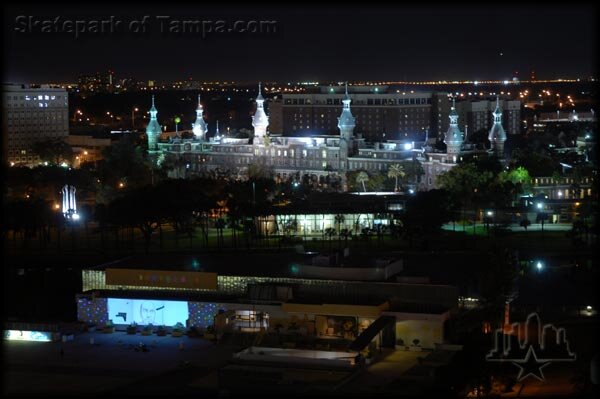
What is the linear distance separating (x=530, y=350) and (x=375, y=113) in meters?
43.2

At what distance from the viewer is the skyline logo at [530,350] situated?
1191cm

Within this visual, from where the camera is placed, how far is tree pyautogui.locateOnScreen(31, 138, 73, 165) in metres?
40.2

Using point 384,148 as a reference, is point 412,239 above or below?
below

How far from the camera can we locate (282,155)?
1559 inches

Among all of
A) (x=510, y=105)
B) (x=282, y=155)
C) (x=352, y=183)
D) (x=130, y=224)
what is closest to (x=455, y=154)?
(x=352, y=183)

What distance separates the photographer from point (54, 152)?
4034cm

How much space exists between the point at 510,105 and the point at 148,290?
44709 mm

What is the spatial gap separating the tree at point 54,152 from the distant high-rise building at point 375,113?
14.8 metres

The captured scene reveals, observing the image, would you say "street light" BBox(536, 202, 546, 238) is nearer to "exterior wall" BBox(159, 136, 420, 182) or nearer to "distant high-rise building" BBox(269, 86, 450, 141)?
"exterior wall" BBox(159, 136, 420, 182)

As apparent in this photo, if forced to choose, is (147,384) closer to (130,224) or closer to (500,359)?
(500,359)

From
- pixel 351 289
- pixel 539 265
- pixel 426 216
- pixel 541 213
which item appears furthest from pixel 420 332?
pixel 541 213

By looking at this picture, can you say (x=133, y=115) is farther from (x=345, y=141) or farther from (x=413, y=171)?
(x=413, y=171)

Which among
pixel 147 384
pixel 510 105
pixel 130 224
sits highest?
pixel 510 105

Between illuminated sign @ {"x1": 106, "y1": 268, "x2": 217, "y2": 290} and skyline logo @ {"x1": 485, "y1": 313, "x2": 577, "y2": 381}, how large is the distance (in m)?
4.91
